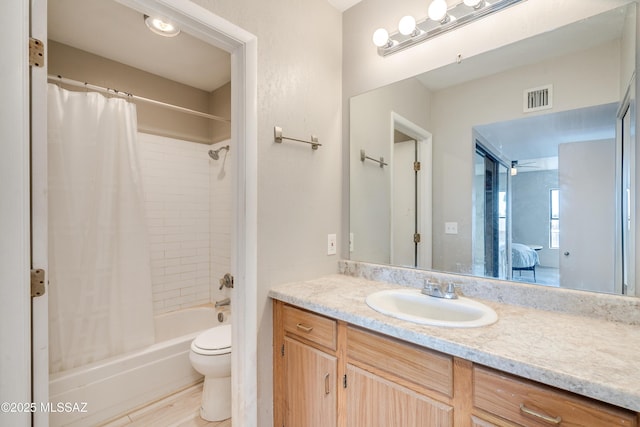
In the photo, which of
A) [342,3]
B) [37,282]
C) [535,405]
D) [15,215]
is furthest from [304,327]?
[342,3]

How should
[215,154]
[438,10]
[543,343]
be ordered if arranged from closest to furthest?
[543,343], [438,10], [215,154]

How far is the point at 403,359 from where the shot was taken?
98 cm

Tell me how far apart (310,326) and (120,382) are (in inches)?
57.9

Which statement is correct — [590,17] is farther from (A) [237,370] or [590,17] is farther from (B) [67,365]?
(B) [67,365]

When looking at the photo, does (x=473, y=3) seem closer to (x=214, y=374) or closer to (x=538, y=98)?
(x=538, y=98)

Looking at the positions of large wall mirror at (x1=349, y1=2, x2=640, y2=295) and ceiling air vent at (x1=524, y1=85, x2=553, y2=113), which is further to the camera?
ceiling air vent at (x1=524, y1=85, x2=553, y2=113)

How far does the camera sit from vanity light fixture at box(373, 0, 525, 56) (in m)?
1.28

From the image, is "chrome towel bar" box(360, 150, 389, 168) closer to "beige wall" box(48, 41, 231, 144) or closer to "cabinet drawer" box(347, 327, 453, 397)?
"cabinet drawer" box(347, 327, 453, 397)

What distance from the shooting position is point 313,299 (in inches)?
49.8

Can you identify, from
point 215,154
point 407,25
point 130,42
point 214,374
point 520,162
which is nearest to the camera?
point 520,162

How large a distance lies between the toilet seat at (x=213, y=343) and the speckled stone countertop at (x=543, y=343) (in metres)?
0.86

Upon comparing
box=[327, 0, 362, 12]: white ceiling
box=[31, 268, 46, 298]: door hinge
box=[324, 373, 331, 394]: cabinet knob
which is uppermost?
box=[327, 0, 362, 12]: white ceiling

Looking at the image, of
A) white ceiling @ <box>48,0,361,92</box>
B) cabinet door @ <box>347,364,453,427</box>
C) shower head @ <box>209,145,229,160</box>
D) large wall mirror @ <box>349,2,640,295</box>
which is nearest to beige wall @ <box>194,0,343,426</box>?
large wall mirror @ <box>349,2,640,295</box>

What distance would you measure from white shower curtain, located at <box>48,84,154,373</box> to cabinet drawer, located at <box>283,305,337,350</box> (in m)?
1.41
